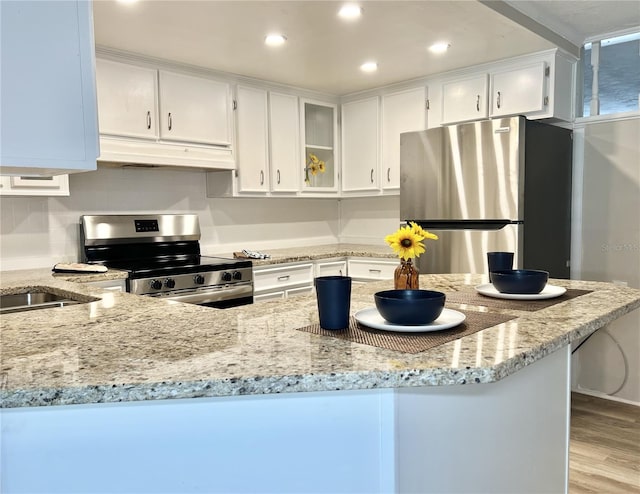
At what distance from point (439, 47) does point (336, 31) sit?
0.68 meters

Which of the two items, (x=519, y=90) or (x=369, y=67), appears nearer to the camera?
(x=519, y=90)


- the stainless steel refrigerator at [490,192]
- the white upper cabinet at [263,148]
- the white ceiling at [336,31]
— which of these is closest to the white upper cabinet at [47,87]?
the white ceiling at [336,31]

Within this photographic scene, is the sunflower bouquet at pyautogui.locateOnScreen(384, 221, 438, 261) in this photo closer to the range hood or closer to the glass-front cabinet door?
the range hood

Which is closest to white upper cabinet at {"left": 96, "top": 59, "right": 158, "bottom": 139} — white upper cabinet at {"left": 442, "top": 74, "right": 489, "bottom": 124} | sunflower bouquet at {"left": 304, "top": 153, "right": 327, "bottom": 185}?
sunflower bouquet at {"left": 304, "top": 153, "right": 327, "bottom": 185}

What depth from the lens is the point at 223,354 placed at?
1.01 meters

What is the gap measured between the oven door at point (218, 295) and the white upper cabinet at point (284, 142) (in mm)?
929

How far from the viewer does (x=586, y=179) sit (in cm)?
342

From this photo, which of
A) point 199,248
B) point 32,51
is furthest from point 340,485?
point 199,248

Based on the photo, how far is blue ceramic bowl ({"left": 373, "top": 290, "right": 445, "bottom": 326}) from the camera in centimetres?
114

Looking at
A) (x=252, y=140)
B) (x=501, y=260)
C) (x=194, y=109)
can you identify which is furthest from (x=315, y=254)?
(x=501, y=260)

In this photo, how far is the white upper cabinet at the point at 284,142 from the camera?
3883mm

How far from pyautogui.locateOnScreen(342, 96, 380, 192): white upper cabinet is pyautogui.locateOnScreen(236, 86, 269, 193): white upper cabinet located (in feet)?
2.56

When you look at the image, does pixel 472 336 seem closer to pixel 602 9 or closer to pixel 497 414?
pixel 497 414

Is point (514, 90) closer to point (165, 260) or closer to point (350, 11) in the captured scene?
point (350, 11)
